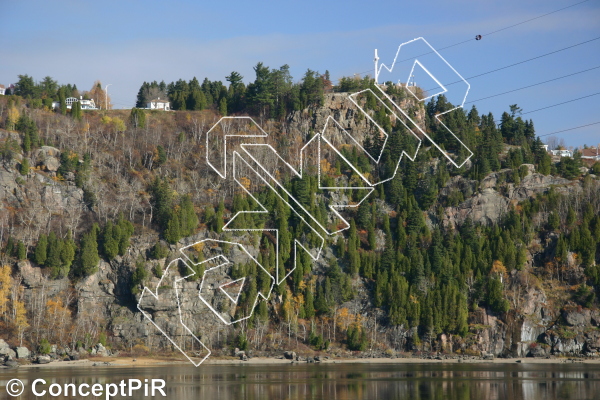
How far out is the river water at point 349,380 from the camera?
7688cm

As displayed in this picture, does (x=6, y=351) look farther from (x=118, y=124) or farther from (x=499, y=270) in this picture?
(x=499, y=270)

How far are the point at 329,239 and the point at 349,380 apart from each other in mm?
50810

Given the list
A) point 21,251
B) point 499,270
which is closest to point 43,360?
point 21,251

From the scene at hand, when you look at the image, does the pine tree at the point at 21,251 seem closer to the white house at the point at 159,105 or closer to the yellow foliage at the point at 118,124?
the yellow foliage at the point at 118,124

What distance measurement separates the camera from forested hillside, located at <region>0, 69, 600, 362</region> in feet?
415

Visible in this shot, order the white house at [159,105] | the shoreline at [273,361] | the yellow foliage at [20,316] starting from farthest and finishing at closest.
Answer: the white house at [159,105] → the yellow foliage at [20,316] → the shoreline at [273,361]

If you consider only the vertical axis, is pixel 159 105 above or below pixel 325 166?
above

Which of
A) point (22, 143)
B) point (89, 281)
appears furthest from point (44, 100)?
point (89, 281)

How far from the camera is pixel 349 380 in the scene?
295 ft

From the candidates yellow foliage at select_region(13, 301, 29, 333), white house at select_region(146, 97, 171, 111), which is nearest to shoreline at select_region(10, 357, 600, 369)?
yellow foliage at select_region(13, 301, 29, 333)

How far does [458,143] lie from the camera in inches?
6329

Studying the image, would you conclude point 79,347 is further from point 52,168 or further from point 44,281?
point 52,168

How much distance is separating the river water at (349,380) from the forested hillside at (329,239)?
1308 centimetres

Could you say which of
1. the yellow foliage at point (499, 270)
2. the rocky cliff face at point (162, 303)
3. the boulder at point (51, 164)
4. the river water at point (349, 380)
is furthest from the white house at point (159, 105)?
the river water at point (349, 380)
